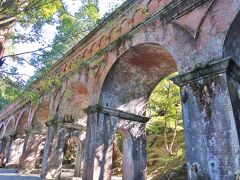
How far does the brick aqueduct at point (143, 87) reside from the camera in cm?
490

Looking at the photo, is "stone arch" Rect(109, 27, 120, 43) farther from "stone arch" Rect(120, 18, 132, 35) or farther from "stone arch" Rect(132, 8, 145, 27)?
"stone arch" Rect(132, 8, 145, 27)

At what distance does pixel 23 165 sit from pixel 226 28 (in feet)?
48.5

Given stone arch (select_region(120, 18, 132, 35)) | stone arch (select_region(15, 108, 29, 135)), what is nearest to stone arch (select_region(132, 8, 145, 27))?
stone arch (select_region(120, 18, 132, 35))

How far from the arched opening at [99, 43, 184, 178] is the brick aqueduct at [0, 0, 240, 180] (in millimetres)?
40

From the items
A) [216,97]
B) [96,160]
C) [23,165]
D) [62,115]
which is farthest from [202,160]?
[23,165]

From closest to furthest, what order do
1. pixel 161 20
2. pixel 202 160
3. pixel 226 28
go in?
pixel 202 160, pixel 226 28, pixel 161 20

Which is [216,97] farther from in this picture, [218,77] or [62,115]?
[62,115]

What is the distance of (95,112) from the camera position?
29.2ft

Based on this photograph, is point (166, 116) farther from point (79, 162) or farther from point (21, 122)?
point (21, 122)

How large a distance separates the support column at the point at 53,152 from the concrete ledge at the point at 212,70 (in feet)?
28.0

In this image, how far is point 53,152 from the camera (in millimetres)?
11984

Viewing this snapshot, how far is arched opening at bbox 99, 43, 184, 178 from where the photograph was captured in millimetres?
8704

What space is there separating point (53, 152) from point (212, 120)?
9306 millimetres

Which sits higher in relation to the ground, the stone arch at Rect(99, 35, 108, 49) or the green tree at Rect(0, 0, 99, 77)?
the stone arch at Rect(99, 35, 108, 49)
